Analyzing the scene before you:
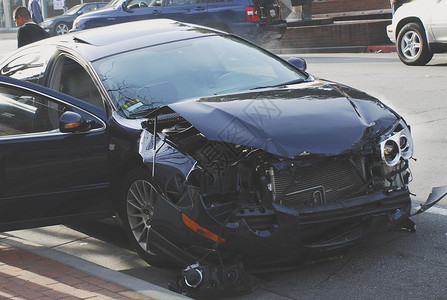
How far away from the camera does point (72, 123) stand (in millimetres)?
5418

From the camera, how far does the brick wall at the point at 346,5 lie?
23.6 metres

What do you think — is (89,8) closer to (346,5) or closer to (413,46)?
(346,5)

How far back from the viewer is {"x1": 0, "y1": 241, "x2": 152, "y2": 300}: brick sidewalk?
4.53 m

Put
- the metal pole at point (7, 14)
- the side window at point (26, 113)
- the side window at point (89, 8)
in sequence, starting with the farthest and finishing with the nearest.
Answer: the metal pole at point (7, 14)
the side window at point (89, 8)
the side window at point (26, 113)

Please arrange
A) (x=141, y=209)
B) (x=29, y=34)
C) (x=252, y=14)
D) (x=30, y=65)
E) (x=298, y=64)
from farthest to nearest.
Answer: (x=252, y=14), (x=29, y=34), (x=298, y=64), (x=30, y=65), (x=141, y=209)

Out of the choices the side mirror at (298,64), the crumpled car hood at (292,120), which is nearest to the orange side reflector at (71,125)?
the crumpled car hood at (292,120)

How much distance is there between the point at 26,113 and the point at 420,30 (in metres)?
11.2

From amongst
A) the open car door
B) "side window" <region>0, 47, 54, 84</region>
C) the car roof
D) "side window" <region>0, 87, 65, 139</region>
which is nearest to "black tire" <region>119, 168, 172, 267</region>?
the open car door

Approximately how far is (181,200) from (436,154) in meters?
4.22

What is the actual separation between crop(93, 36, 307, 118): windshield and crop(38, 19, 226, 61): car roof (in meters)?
0.10

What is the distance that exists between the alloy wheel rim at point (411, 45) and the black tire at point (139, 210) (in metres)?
11.2

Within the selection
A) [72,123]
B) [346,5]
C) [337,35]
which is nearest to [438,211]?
[72,123]

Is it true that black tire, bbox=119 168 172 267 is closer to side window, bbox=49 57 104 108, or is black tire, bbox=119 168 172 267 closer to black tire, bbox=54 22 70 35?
side window, bbox=49 57 104 108

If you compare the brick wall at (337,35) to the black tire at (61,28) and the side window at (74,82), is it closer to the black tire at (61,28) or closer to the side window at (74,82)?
the black tire at (61,28)
